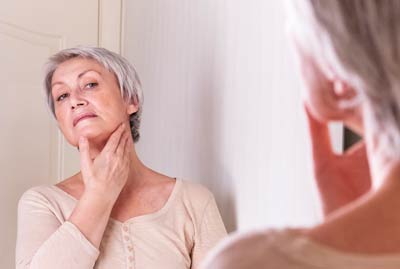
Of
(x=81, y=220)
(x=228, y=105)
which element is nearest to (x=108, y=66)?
(x=228, y=105)

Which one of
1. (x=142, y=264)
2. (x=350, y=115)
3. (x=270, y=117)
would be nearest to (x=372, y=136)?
(x=350, y=115)

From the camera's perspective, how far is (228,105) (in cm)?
169

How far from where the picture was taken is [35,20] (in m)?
2.24

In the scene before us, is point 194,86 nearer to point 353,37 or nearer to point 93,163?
point 93,163

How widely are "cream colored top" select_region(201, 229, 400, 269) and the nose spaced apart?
1132 mm

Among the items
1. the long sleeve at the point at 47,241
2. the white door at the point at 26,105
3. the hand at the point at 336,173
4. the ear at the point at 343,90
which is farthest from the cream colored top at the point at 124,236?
the ear at the point at 343,90

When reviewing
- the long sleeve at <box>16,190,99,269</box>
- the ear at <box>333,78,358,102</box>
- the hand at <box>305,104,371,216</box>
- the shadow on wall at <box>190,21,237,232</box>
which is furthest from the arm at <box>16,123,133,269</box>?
the ear at <box>333,78,358,102</box>

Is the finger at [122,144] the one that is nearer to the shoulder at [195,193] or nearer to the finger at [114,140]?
the finger at [114,140]

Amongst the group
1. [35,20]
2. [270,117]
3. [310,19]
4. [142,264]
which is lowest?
[142,264]

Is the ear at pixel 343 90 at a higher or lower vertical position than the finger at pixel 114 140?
higher

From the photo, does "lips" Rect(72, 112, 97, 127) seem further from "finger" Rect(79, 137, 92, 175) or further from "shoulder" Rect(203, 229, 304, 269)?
"shoulder" Rect(203, 229, 304, 269)

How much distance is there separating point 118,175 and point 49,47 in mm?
800

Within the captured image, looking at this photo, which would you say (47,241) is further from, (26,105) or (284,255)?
(284,255)

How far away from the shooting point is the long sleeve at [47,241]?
1436mm
